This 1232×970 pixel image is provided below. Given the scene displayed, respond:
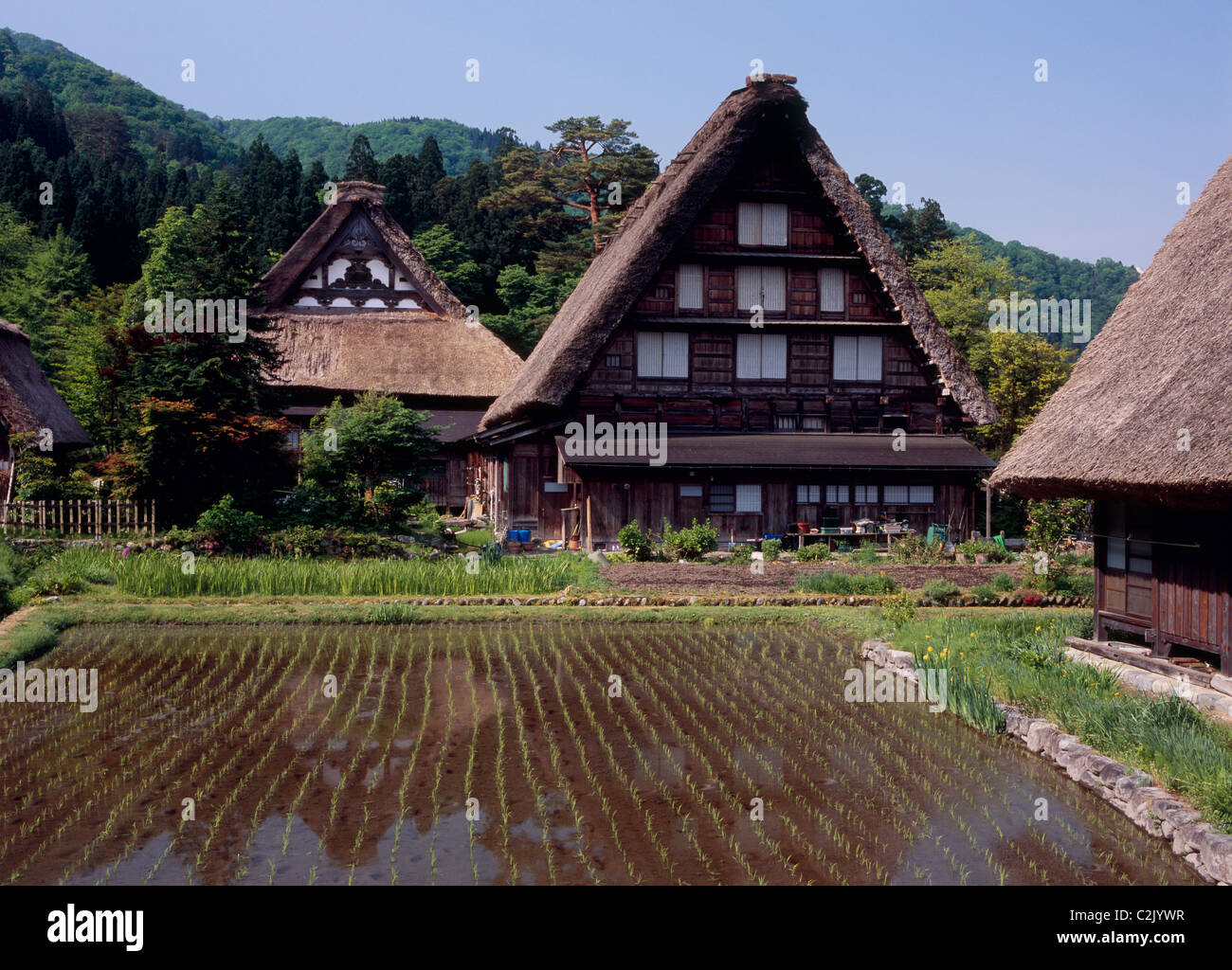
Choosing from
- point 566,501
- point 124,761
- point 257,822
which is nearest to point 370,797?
point 257,822

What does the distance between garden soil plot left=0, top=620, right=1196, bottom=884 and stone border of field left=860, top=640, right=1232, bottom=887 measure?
0.50 feet

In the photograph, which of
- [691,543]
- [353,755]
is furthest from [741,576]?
[353,755]

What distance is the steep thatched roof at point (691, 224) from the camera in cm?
2553

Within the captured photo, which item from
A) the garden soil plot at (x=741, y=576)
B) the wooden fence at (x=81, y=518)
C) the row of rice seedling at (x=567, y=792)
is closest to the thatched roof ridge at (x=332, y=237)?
the wooden fence at (x=81, y=518)

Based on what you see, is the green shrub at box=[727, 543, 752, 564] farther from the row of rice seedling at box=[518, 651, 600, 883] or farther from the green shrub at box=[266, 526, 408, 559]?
the row of rice seedling at box=[518, 651, 600, 883]

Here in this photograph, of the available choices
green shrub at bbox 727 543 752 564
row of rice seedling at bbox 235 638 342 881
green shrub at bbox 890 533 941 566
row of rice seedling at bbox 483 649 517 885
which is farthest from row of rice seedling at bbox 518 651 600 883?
green shrub at bbox 890 533 941 566

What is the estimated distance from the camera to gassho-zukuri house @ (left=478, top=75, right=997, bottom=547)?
25.9m

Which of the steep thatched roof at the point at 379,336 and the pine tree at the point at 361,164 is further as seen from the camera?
the pine tree at the point at 361,164

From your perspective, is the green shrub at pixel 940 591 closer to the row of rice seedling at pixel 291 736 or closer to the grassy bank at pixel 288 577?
the grassy bank at pixel 288 577

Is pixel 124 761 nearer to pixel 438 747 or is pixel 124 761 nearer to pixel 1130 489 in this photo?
pixel 438 747

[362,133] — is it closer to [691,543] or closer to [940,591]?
[691,543]

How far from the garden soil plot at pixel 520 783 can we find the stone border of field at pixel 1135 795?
6.0 inches

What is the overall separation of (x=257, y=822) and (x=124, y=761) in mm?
2464

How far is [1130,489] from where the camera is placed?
12.1 metres
